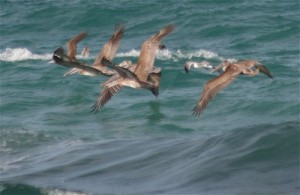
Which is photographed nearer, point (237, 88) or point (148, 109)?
point (148, 109)

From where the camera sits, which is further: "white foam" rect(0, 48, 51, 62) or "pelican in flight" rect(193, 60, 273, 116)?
"white foam" rect(0, 48, 51, 62)

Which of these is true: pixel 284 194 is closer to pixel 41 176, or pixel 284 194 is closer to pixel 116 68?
pixel 116 68

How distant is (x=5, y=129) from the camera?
88.3 feet

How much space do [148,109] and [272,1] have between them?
57.3ft

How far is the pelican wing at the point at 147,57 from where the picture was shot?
18.1 metres

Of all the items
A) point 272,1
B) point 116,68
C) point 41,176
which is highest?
point 116,68

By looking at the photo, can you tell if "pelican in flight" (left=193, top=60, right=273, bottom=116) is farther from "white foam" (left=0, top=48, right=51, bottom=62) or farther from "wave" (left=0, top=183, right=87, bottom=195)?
"white foam" (left=0, top=48, right=51, bottom=62)

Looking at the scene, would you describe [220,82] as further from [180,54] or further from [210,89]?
[180,54]

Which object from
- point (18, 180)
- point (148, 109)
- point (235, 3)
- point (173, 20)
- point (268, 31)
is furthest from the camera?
point (235, 3)

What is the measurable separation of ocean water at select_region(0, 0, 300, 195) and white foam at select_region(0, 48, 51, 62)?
2.9 inches

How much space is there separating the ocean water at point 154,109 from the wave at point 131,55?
51 mm

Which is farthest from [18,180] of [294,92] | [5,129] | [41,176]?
[294,92]

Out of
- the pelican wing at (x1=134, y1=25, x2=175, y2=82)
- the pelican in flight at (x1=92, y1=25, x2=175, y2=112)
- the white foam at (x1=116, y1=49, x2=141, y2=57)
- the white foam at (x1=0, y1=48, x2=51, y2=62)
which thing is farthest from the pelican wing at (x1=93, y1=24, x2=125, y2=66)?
the white foam at (x1=0, y1=48, x2=51, y2=62)

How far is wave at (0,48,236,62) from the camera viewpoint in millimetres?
36312
